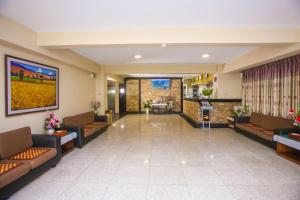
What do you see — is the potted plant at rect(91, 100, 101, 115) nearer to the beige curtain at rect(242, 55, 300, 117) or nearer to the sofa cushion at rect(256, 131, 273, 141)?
the sofa cushion at rect(256, 131, 273, 141)

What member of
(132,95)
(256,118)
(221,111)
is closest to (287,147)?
(256,118)

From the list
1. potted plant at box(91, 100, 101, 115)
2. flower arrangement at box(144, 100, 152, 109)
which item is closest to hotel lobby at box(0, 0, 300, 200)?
potted plant at box(91, 100, 101, 115)

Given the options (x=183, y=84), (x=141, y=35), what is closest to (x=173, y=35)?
(x=141, y=35)

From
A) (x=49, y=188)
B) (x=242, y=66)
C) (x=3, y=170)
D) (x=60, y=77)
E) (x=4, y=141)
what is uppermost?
(x=242, y=66)

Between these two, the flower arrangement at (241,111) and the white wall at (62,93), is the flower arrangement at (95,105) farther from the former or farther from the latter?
the flower arrangement at (241,111)

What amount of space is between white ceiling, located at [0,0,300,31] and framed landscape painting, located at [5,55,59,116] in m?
0.84

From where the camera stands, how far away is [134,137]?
5961mm

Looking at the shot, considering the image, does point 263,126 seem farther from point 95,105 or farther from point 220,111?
point 95,105

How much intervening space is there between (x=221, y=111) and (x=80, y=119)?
5615 mm

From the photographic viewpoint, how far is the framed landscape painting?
3.35 meters

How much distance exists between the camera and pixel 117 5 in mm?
2648

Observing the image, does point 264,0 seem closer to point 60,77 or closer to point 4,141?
point 4,141

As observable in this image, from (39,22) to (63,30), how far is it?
0.47m

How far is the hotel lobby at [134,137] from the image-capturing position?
8.74 ft
